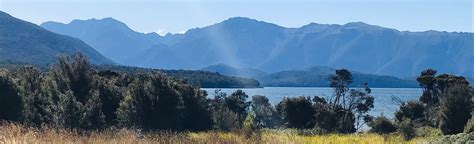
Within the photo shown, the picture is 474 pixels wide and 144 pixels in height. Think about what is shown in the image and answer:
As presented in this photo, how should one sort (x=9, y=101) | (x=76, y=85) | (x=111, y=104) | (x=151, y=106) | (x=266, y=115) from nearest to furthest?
1. (x=9, y=101)
2. (x=76, y=85)
3. (x=151, y=106)
4. (x=111, y=104)
5. (x=266, y=115)

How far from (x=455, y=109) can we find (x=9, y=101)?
2128cm

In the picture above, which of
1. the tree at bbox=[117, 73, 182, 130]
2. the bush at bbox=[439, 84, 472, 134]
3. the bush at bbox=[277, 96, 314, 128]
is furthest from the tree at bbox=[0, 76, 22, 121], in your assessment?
the bush at bbox=[277, 96, 314, 128]

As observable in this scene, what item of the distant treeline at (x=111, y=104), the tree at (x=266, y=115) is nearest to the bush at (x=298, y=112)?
the distant treeline at (x=111, y=104)

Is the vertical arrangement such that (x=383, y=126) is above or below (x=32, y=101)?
below

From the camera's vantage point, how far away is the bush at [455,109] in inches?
1188

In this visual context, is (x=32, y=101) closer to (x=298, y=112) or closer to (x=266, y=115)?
(x=298, y=112)

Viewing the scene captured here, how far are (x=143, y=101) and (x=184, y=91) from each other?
5.58 m

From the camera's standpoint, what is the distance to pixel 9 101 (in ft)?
68.3

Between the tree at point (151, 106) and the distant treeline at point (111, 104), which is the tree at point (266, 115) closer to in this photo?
the distant treeline at point (111, 104)

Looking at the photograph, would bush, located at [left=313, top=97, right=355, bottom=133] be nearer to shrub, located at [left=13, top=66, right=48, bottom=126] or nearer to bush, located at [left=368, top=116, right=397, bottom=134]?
bush, located at [left=368, top=116, right=397, bottom=134]

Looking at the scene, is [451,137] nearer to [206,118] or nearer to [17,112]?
[17,112]

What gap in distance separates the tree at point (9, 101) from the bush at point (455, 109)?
2011 centimetres

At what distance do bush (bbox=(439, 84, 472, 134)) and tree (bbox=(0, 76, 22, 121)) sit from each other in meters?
20.1

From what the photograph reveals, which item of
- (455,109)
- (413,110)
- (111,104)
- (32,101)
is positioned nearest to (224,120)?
(111,104)
